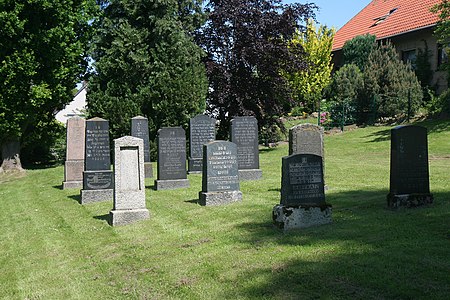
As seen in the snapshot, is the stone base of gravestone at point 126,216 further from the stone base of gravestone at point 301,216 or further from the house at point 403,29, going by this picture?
the house at point 403,29

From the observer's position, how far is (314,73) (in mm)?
40312

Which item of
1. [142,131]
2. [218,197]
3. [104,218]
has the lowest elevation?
[104,218]

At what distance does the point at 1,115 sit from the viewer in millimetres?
22000

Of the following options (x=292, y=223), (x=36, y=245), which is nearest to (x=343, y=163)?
(x=292, y=223)

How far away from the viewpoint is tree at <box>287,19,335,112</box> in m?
39.5

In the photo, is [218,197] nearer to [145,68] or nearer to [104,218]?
[104,218]

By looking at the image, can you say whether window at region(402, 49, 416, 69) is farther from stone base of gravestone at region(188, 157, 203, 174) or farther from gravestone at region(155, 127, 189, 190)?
gravestone at region(155, 127, 189, 190)

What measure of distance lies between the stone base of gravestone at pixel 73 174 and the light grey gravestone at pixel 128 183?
694 cm

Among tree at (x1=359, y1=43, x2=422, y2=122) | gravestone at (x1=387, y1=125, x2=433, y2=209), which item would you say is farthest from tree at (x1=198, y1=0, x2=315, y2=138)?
gravestone at (x1=387, y1=125, x2=433, y2=209)

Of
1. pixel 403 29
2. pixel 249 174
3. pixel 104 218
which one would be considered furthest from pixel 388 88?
pixel 104 218

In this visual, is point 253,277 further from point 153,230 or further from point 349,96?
point 349,96

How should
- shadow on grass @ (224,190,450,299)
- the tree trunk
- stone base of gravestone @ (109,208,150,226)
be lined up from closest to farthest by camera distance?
shadow on grass @ (224,190,450,299), stone base of gravestone @ (109,208,150,226), the tree trunk

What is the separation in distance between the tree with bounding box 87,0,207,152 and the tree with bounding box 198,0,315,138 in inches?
57.7

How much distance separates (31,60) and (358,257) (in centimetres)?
1935
